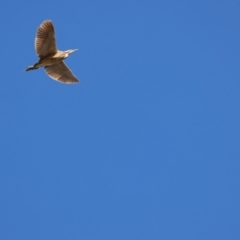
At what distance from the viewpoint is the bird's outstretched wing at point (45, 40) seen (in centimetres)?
2333

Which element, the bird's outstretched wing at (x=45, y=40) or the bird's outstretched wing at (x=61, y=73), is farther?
the bird's outstretched wing at (x=61, y=73)

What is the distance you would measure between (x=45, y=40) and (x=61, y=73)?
7.60 feet

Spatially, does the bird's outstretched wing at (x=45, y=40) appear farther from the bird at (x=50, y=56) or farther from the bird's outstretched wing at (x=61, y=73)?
the bird's outstretched wing at (x=61, y=73)

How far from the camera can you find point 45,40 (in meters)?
23.6

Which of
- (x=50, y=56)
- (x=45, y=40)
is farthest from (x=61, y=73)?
(x=45, y=40)

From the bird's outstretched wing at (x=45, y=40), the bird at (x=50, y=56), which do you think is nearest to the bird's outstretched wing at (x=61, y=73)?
the bird at (x=50, y=56)

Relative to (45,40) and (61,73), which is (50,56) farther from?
(61,73)

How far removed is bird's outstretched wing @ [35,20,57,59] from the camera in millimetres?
23328

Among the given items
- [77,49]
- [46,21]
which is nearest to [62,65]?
[77,49]

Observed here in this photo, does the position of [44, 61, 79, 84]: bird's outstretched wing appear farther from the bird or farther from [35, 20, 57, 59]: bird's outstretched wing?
[35, 20, 57, 59]: bird's outstretched wing

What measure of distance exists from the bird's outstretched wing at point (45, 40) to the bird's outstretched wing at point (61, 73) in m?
1.21

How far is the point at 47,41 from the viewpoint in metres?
23.6

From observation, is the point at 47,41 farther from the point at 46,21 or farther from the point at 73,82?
the point at 73,82

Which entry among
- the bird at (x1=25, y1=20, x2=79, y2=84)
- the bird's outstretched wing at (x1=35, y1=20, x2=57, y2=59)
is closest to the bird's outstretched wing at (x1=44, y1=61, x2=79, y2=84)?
the bird at (x1=25, y1=20, x2=79, y2=84)
